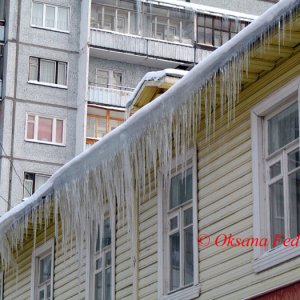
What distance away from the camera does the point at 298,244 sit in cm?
1229

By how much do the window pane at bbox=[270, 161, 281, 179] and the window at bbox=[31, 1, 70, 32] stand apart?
41610 millimetres

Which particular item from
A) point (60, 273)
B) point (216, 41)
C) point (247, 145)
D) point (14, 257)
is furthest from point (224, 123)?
point (216, 41)

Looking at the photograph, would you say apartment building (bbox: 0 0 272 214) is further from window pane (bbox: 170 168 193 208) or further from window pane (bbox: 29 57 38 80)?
window pane (bbox: 170 168 193 208)

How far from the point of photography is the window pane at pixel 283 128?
42.7ft

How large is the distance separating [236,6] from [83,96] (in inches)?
485

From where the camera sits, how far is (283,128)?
43.4 ft

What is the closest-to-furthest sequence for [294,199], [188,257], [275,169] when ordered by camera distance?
[294,199] → [275,169] → [188,257]

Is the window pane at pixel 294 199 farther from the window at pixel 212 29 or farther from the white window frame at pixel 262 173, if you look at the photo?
the window at pixel 212 29

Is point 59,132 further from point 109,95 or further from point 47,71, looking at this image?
point 109,95

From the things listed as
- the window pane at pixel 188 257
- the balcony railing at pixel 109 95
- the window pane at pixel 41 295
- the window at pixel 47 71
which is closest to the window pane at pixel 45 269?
the window pane at pixel 41 295

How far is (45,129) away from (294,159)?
40.1m

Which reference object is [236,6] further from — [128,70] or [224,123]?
[224,123]

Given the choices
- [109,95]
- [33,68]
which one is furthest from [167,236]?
[109,95]

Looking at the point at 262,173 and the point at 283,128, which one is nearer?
the point at 283,128
